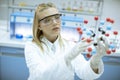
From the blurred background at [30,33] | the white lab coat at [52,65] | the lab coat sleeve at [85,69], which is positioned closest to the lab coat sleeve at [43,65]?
the white lab coat at [52,65]

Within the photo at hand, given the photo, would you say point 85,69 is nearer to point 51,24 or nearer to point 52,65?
point 52,65

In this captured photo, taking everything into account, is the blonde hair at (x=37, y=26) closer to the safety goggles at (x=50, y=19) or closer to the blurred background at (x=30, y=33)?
the safety goggles at (x=50, y=19)

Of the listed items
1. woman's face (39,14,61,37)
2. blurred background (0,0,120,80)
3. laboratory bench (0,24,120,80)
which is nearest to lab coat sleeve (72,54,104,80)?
woman's face (39,14,61,37)

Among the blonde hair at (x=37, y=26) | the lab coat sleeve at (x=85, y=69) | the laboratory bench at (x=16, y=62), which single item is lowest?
the laboratory bench at (x=16, y=62)

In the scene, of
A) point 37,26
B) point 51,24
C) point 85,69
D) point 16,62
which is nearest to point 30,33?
point 16,62

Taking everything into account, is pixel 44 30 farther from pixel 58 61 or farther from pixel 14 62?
pixel 14 62

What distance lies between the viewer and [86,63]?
1458 millimetres

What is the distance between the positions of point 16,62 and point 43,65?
4.04ft

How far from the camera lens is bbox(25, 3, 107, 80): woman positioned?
135 cm

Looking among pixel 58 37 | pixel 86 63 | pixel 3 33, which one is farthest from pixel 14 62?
pixel 86 63

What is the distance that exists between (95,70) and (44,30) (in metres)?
0.43

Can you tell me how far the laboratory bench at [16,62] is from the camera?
246 centimetres

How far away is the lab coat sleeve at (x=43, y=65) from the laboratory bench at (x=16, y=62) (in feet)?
3.20

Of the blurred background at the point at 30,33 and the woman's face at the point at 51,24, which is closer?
the woman's face at the point at 51,24
